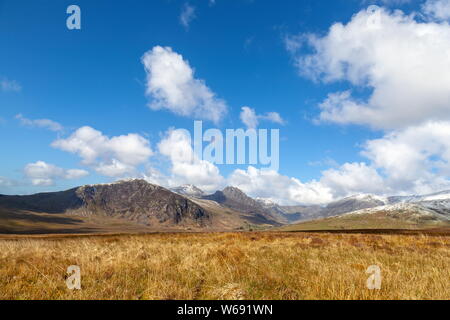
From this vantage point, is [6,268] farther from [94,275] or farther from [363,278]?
[363,278]

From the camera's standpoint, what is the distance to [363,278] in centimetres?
660

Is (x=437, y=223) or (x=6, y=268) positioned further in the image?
(x=437, y=223)

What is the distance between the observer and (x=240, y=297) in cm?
564
